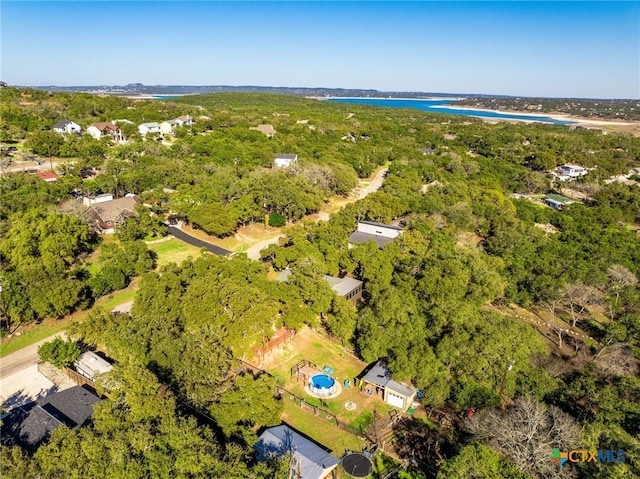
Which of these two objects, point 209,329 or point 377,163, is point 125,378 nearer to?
point 209,329

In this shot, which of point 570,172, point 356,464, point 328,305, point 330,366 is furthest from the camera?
point 570,172

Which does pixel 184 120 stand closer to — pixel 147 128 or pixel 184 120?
pixel 184 120

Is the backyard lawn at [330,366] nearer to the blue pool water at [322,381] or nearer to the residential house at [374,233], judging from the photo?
the blue pool water at [322,381]

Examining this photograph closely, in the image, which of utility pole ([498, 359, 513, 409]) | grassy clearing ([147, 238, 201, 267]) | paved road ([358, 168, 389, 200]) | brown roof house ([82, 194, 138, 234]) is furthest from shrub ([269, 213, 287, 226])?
utility pole ([498, 359, 513, 409])

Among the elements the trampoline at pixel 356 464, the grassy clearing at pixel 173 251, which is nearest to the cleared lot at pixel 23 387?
the grassy clearing at pixel 173 251

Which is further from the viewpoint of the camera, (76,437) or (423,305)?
(423,305)

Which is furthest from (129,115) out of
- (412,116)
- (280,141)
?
(412,116)

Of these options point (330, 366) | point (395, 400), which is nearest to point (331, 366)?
point (330, 366)
